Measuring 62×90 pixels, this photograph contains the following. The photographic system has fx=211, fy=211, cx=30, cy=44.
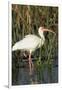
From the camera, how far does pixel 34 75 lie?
5.73ft

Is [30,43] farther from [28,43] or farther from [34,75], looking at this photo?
[34,75]

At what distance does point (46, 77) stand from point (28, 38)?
0.36 metres

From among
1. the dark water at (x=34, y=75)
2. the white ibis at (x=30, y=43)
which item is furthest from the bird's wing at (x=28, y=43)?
the dark water at (x=34, y=75)

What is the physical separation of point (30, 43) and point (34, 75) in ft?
0.88

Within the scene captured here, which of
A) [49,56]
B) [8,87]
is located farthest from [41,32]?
[8,87]

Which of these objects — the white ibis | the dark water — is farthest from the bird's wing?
the dark water

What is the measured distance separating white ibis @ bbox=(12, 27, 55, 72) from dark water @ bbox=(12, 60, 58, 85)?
7 cm

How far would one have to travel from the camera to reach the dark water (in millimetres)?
1720

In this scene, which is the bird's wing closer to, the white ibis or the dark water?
the white ibis

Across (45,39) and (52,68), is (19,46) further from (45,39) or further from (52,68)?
(52,68)

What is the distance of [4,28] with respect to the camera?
1.70 m

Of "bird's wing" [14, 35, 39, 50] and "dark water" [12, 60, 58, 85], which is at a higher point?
"bird's wing" [14, 35, 39, 50]

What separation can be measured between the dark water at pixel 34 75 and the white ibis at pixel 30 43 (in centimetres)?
7

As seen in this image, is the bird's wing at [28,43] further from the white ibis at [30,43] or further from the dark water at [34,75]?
the dark water at [34,75]
